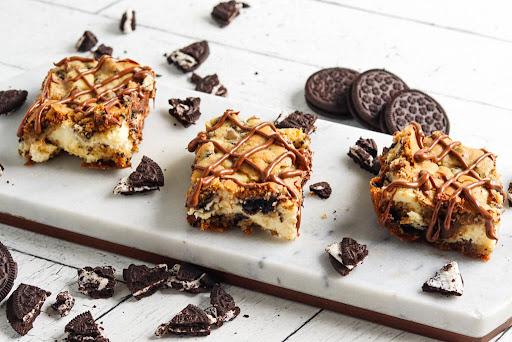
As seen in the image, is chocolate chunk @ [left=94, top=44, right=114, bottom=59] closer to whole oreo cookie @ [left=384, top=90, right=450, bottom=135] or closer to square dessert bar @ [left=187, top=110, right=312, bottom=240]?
square dessert bar @ [left=187, top=110, right=312, bottom=240]

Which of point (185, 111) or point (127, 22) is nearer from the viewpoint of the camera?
point (185, 111)

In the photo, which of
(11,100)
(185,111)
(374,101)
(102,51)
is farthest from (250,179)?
(102,51)

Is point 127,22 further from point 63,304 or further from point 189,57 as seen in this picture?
point 63,304

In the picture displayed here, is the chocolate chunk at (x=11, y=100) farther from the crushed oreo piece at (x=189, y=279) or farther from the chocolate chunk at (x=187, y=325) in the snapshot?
the chocolate chunk at (x=187, y=325)

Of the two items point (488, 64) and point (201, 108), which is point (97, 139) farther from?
point (488, 64)

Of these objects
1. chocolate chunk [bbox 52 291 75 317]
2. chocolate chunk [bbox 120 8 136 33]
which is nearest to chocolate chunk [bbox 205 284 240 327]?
chocolate chunk [bbox 52 291 75 317]

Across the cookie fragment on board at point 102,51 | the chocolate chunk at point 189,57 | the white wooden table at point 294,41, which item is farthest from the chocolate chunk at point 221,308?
the cookie fragment on board at point 102,51
